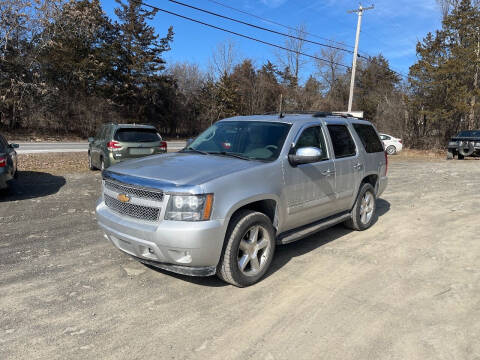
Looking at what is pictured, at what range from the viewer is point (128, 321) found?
313cm

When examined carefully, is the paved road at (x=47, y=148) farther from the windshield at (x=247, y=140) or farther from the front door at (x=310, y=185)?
the front door at (x=310, y=185)

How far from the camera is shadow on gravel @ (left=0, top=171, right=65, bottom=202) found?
8031 mm

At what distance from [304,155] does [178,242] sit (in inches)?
69.5

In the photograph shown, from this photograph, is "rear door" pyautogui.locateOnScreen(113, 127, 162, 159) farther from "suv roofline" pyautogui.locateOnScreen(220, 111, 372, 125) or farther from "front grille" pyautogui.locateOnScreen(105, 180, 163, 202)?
"front grille" pyautogui.locateOnScreen(105, 180, 163, 202)

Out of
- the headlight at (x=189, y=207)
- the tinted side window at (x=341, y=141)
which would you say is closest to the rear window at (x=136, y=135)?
the tinted side window at (x=341, y=141)

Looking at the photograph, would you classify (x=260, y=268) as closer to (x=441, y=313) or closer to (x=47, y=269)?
(x=441, y=313)

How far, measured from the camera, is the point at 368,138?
239 inches

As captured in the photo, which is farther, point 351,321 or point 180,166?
point 180,166

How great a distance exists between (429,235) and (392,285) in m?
2.32

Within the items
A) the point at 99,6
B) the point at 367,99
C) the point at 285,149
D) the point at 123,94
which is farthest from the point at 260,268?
the point at 367,99

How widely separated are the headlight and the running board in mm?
1247

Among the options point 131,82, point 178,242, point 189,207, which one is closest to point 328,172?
point 189,207

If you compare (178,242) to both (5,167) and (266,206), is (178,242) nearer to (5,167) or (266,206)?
(266,206)

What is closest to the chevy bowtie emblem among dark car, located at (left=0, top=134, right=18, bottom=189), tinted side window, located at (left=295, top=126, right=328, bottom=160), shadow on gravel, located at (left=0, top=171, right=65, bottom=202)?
tinted side window, located at (left=295, top=126, right=328, bottom=160)
